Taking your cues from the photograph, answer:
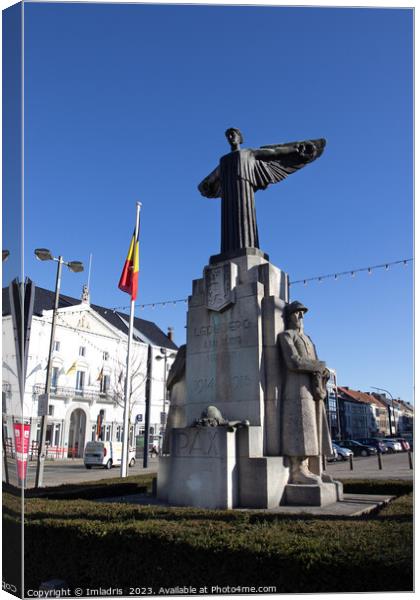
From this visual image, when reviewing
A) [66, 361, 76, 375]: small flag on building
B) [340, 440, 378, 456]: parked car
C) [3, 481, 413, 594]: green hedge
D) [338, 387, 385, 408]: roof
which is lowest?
[338, 387, 385, 408]: roof

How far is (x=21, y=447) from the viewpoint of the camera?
5176 mm

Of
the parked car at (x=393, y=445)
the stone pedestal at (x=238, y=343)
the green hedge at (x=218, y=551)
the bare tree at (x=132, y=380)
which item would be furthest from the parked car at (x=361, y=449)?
the green hedge at (x=218, y=551)

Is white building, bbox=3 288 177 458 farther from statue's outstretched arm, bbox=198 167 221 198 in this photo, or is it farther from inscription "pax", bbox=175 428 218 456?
inscription "pax", bbox=175 428 218 456

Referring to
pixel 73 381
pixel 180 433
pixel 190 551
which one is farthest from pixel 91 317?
pixel 190 551

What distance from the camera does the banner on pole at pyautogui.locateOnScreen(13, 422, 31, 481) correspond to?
498 cm

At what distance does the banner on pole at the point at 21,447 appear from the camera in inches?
196

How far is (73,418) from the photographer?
1889 inches

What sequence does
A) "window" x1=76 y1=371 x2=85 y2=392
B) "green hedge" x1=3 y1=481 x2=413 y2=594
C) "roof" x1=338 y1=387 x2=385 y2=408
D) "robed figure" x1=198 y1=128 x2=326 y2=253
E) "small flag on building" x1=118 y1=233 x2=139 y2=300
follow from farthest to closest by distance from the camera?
"roof" x1=338 y1=387 x2=385 y2=408, "window" x1=76 y1=371 x2=85 y2=392, "small flag on building" x1=118 y1=233 x2=139 y2=300, "robed figure" x1=198 y1=128 x2=326 y2=253, "green hedge" x1=3 y1=481 x2=413 y2=594

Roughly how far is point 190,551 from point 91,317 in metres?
46.2

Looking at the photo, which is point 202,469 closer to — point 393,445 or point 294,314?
point 294,314

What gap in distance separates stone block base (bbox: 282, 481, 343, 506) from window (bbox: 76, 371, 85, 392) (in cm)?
4229

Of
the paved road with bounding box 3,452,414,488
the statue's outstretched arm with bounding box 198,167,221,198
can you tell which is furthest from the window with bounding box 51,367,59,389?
the statue's outstretched arm with bounding box 198,167,221,198

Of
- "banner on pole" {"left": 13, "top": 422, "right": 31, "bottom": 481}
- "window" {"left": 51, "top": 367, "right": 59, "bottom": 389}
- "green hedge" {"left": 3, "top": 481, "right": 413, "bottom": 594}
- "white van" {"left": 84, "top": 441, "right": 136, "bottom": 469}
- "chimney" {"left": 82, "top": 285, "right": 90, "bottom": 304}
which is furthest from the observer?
"chimney" {"left": 82, "top": 285, "right": 90, "bottom": 304}

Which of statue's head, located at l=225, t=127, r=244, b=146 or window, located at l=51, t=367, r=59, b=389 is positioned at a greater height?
statue's head, located at l=225, t=127, r=244, b=146
